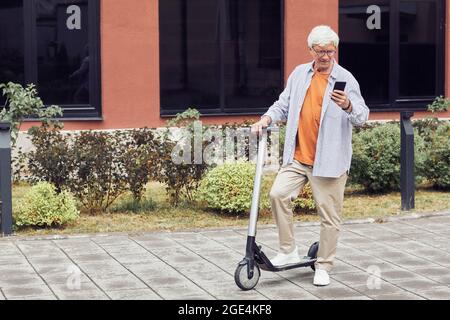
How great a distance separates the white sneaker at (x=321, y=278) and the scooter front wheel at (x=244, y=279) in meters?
0.49

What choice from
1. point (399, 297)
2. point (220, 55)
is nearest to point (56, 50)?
point (220, 55)

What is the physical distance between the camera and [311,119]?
24.3 ft

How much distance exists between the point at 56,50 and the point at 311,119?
729 centimetres

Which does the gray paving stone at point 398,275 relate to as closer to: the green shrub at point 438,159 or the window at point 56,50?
the green shrub at point 438,159

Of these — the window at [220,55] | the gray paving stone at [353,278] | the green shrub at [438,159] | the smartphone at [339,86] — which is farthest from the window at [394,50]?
the smartphone at [339,86]

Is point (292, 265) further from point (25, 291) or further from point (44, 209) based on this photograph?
point (44, 209)

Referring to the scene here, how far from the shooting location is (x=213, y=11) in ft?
48.0

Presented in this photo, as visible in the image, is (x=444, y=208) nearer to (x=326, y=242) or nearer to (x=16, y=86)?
(x=326, y=242)

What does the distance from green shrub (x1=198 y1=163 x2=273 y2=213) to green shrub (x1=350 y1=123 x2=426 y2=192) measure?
1.69m

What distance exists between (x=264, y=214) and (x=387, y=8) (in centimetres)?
642

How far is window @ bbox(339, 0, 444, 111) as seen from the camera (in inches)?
614

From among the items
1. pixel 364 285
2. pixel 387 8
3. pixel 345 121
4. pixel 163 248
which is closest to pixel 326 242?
pixel 364 285

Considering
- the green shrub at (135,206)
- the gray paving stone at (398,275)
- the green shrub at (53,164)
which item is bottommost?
the gray paving stone at (398,275)

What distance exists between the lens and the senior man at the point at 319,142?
23.9ft
